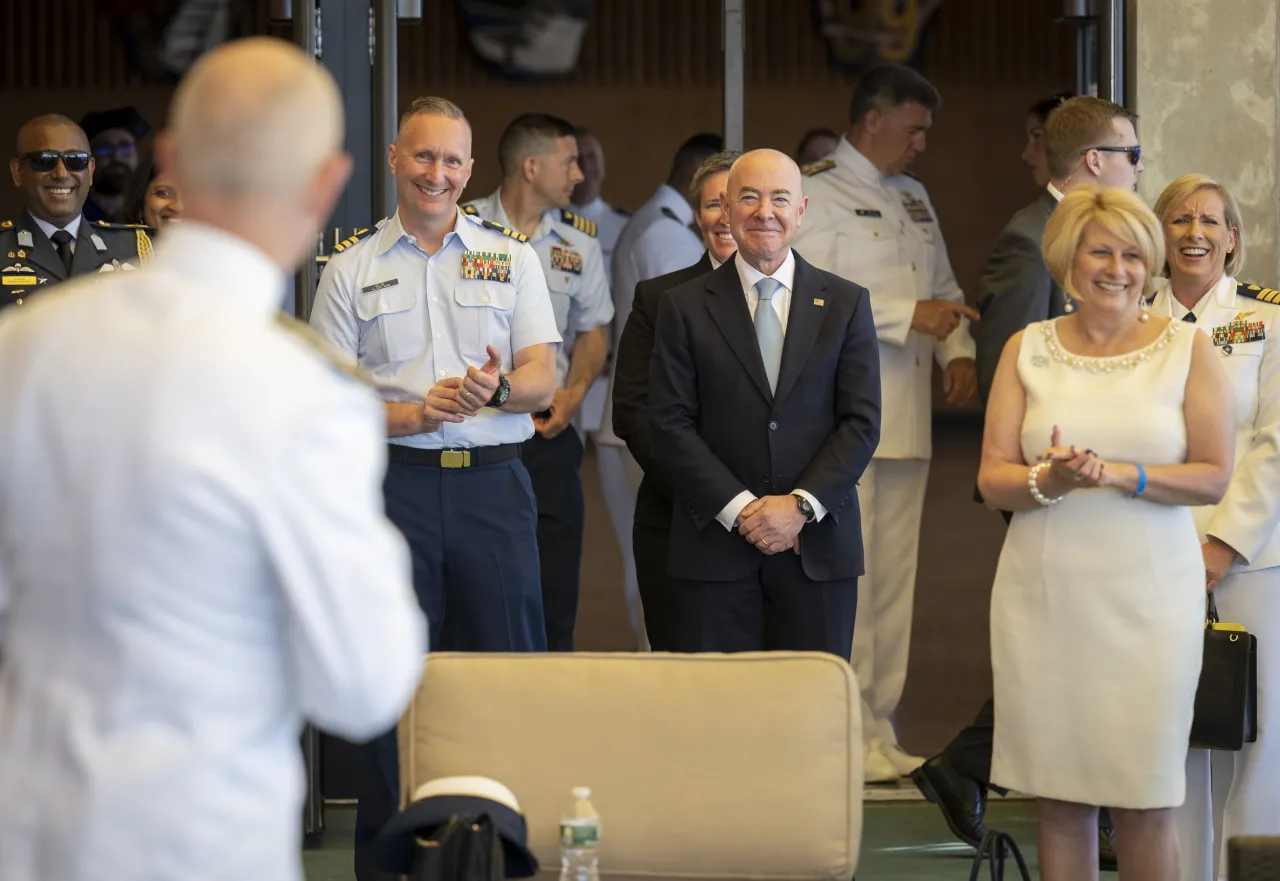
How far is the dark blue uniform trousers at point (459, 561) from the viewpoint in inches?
142

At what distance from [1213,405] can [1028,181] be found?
10.6 m

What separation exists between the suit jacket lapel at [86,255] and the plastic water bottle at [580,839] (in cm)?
261

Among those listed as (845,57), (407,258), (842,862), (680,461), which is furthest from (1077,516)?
(845,57)

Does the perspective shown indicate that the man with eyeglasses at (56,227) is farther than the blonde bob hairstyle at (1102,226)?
Yes

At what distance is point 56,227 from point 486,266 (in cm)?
123

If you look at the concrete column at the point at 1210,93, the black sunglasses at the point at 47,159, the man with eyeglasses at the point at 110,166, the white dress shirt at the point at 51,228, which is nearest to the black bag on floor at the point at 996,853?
the concrete column at the point at 1210,93

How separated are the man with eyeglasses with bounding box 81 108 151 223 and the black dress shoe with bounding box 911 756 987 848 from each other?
3.35 meters

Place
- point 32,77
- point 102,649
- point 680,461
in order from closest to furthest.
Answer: point 102,649 < point 680,461 < point 32,77

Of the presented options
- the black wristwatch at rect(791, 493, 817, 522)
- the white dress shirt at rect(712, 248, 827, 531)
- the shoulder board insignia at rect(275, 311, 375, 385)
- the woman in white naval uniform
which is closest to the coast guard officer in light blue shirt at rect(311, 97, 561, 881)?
the white dress shirt at rect(712, 248, 827, 531)

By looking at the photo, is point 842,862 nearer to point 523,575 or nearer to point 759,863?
point 759,863

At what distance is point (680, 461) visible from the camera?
351 cm

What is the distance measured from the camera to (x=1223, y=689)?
127 inches

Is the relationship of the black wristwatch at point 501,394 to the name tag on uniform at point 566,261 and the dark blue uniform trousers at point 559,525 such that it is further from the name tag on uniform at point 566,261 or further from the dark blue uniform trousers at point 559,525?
the name tag on uniform at point 566,261

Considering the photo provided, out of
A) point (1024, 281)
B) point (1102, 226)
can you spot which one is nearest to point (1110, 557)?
point (1102, 226)
